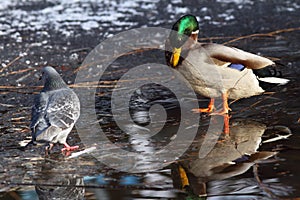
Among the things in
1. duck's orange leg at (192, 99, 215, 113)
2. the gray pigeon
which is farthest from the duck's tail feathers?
the gray pigeon

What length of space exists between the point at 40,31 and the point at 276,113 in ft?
16.6

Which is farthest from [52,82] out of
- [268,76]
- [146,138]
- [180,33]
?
[268,76]

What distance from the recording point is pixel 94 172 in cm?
395

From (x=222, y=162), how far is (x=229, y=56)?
1219mm

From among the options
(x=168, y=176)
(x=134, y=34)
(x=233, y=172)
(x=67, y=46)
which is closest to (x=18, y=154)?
(x=168, y=176)

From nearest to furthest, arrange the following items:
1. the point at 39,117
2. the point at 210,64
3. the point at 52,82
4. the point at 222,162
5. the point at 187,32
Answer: the point at 222,162 < the point at 39,117 < the point at 52,82 < the point at 210,64 < the point at 187,32

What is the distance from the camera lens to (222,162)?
161 inches

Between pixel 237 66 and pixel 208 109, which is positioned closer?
pixel 237 66

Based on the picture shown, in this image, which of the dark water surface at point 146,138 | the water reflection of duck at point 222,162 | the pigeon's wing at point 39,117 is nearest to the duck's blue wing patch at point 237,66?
the dark water surface at point 146,138

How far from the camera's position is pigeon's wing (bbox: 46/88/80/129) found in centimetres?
427

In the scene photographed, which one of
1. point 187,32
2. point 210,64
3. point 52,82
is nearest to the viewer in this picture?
point 52,82

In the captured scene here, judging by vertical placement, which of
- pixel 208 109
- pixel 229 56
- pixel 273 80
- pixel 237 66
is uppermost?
pixel 229 56

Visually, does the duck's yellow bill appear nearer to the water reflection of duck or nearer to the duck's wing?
the duck's wing

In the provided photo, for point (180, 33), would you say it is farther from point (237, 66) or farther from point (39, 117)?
point (39, 117)
